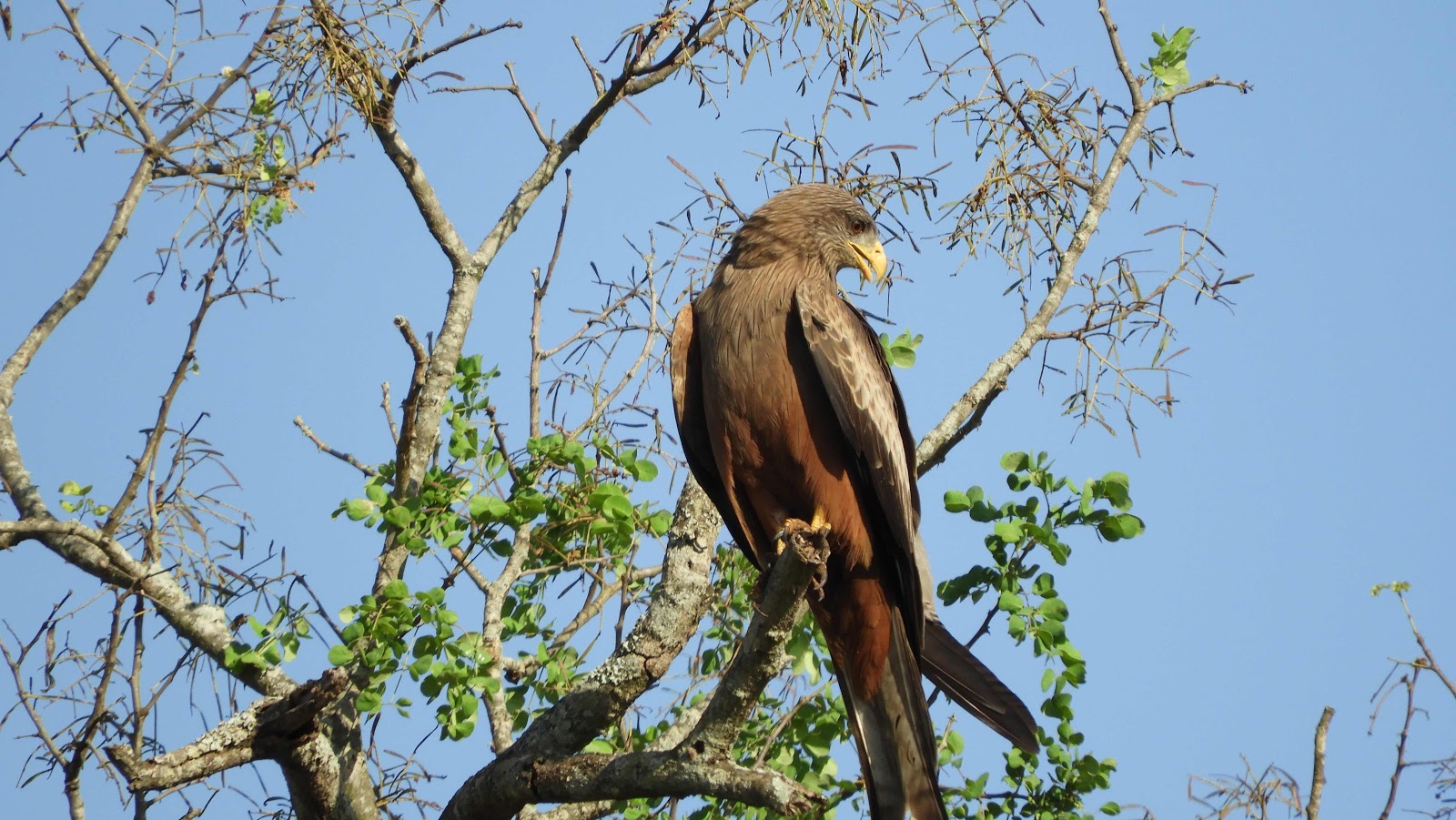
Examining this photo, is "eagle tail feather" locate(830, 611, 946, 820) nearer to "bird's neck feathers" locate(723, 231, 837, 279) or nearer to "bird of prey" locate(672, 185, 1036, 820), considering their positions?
"bird of prey" locate(672, 185, 1036, 820)

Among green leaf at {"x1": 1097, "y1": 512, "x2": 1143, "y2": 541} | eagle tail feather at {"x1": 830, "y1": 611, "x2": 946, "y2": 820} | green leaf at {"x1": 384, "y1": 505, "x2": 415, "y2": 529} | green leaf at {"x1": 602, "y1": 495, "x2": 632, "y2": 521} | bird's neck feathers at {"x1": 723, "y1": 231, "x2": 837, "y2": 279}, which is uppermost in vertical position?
bird's neck feathers at {"x1": 723, "y1": 231, "x2": 837, "y2": 279}

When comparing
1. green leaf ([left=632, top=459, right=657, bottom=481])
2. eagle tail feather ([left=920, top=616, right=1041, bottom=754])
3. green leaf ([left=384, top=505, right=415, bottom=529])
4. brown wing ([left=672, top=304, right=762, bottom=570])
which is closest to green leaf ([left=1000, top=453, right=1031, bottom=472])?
eagle tail feather ([left=920, top=616, right=1041, bottom=754])

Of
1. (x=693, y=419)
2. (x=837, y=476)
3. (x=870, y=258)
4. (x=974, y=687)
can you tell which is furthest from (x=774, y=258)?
(x=974, y=687)

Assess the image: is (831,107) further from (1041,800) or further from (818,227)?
(1041,800)

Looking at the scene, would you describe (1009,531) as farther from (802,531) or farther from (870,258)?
(870,258)

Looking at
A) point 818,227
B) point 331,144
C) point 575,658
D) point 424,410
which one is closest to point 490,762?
point 575,658

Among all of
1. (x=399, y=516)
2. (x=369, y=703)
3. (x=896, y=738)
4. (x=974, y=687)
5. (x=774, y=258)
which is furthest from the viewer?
(x=774, y=258)

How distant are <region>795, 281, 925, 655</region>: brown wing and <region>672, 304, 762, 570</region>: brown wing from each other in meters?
0.45

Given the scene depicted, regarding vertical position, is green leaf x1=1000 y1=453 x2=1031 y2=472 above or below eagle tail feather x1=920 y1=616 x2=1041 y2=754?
above

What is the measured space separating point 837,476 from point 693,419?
1.99 feet

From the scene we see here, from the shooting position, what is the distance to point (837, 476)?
445 centimetres

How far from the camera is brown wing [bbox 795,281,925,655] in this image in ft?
14.2

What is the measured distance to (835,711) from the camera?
15.4 feet

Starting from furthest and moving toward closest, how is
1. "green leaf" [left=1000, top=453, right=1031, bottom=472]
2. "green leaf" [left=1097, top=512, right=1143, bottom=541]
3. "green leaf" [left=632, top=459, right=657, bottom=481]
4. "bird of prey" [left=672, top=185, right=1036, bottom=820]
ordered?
"green leaf" [left=632, top=459, right=657, bottom=481] < "bird of prey" [left=672, top=185, right=1036, bottom=820] < "green leaf" [left=1000, top=453, right=1031, bottom=472] < "green leaf" [left=1097, top=512, right=1143, bottom=541]
